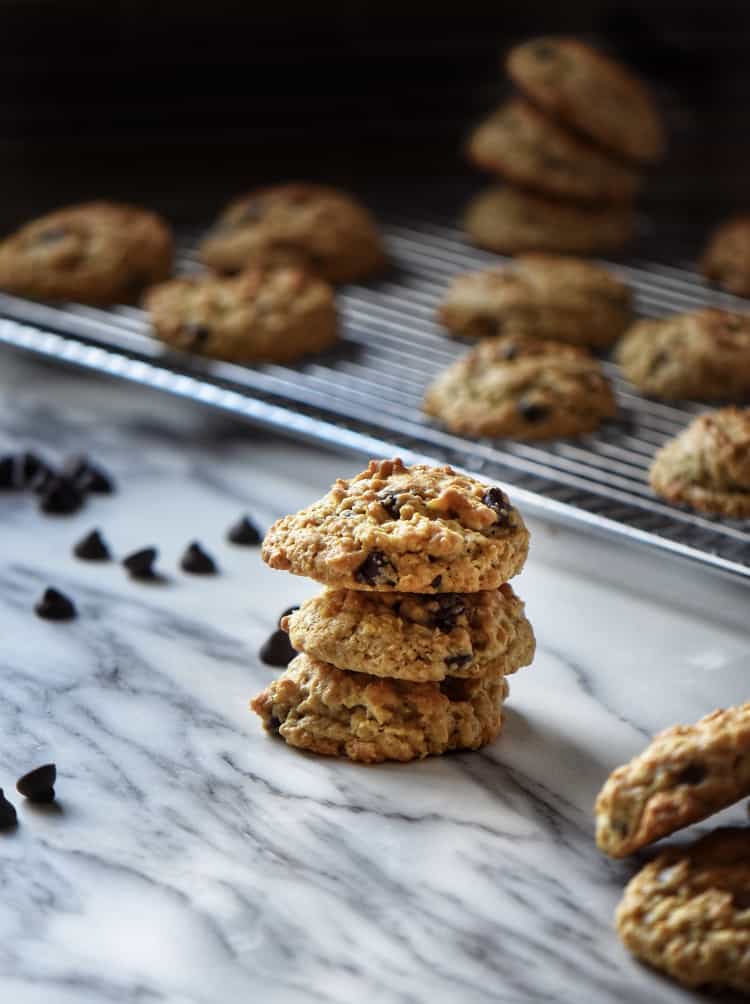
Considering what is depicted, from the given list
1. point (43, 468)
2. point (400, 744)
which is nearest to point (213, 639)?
point (400, 744)

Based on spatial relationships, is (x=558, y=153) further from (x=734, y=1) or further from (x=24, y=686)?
(x=24, y=686)

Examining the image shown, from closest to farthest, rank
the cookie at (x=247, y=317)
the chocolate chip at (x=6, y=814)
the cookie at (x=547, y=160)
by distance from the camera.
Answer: the chocolate chip at (x=6, y=814) → the cookie at (x=247, y=317) → the cookie at (x=547, y=160)

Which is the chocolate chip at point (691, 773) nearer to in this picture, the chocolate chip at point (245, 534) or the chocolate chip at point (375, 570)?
the chocolate chip at point (375, 570)

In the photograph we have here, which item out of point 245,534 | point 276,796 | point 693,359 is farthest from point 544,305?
point 276,796

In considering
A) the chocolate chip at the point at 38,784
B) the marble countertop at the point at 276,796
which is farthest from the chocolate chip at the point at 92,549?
the chocolate chip at the point at 38,784

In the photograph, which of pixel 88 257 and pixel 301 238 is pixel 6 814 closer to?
pixel 88 257

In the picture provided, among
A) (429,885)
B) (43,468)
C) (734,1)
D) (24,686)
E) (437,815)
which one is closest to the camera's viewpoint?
(429,885)

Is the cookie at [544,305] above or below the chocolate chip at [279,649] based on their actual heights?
above
